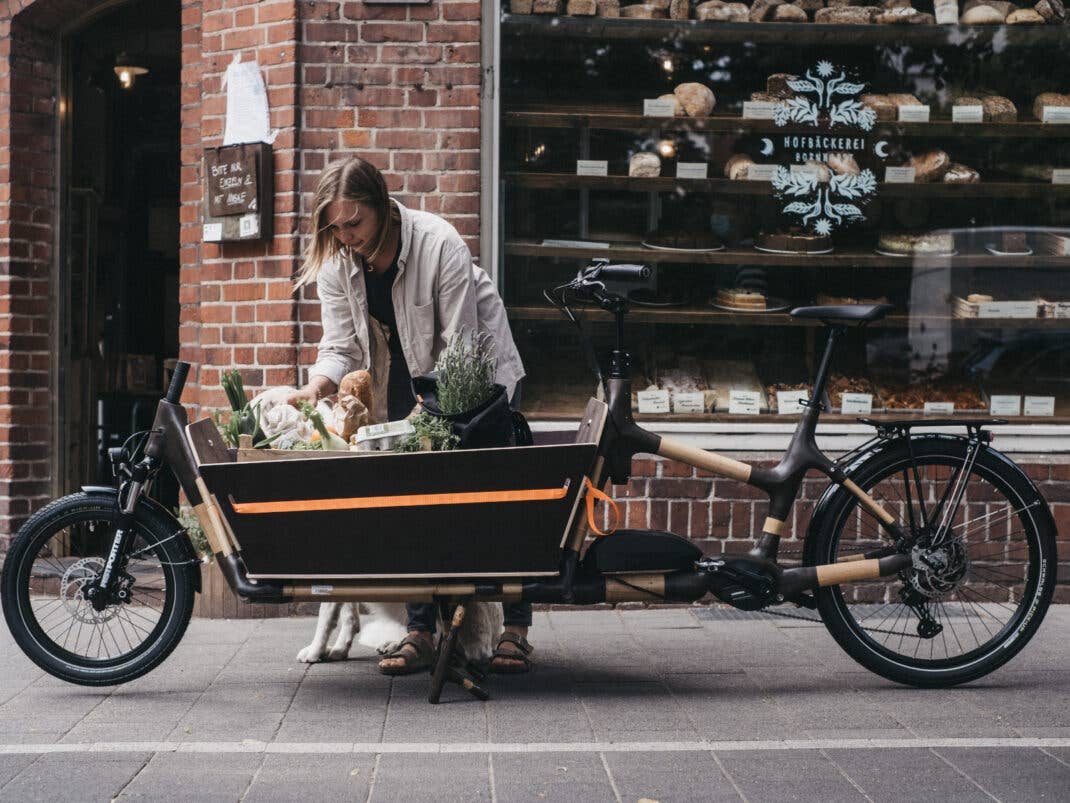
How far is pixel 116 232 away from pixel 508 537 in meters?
5.48

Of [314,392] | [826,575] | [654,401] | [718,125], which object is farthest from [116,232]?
[826,575]

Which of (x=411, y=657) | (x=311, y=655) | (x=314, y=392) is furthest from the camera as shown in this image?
(x=311, y=655)

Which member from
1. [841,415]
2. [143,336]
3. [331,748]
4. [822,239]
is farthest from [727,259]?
[143,336]

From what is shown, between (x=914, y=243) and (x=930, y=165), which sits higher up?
(x=930, y=165)

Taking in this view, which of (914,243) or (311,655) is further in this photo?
(914,243)

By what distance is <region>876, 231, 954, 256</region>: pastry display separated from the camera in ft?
21.3

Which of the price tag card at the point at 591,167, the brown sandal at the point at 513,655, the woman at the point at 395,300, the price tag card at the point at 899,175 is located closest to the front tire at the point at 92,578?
the woman at the point at 395,300

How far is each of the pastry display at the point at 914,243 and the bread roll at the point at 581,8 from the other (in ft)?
6.25

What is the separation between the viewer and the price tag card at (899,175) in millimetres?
6496

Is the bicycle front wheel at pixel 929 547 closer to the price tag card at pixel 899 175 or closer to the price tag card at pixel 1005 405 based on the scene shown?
the price tag card at pixel 1005 405

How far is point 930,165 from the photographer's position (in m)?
6.49

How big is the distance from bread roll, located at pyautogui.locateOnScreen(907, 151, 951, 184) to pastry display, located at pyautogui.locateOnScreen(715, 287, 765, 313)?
1.05m

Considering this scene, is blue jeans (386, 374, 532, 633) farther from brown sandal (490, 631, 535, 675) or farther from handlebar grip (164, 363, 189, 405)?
handlebar grip (164, 363, 189, 405)

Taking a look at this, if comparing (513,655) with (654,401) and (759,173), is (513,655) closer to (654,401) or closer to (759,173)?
(654,401)
